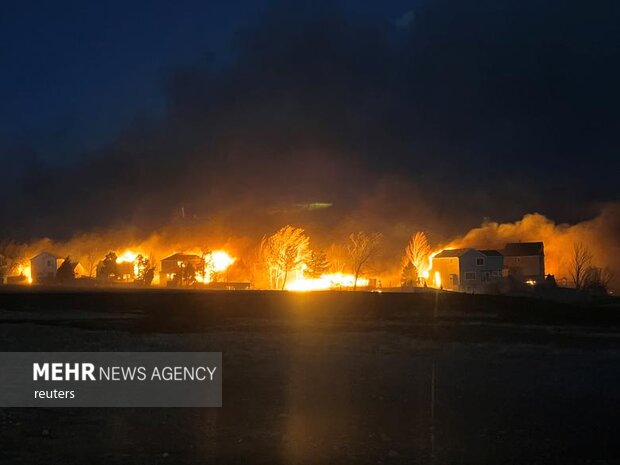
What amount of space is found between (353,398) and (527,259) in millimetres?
86792

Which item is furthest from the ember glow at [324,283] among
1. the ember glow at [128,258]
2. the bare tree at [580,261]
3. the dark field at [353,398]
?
the dark field at [353,398]

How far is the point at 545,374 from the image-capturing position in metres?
19.2

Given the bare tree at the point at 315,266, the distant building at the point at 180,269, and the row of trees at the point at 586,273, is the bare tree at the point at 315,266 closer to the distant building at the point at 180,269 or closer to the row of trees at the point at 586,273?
the distant building at the point at 180,269

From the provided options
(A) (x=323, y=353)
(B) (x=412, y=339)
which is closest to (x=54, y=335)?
(A) (x=323, y=353)

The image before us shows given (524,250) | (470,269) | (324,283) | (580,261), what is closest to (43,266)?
(324,283)

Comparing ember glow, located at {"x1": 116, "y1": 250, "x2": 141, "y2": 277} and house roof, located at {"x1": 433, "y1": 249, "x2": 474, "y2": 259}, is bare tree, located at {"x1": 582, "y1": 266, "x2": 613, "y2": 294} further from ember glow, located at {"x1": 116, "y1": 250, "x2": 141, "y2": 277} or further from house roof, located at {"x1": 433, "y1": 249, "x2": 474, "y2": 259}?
ember glow, located at {"x1": 116, "y1": 250, "x2": 141, "y2": 277}

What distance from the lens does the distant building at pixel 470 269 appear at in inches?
3467

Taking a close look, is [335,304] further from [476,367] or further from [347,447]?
[347,447]

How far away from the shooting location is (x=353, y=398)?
51.1 ft

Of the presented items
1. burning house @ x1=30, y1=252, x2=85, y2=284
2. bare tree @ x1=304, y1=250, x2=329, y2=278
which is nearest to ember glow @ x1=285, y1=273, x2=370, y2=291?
bare tree @ x1=304, y1=250, x2=329, y2=278

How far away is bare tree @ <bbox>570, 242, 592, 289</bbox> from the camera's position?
95.4 meters

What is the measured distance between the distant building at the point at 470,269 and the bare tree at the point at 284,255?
63.2 feet

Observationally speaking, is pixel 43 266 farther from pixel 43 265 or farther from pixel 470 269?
pixel 470 269

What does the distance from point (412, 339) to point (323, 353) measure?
20.7 feet
